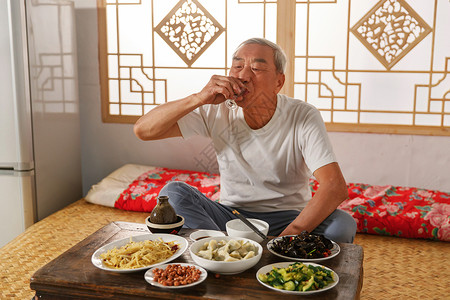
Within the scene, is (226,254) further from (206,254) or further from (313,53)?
(313,53)

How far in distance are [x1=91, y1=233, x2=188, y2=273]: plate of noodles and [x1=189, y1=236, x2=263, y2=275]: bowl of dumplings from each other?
8 cm

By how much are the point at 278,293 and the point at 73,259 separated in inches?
26.7

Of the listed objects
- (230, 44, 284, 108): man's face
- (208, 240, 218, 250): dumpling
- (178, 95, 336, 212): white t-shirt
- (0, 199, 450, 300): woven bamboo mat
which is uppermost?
(230, 44, 284, 108): man's face

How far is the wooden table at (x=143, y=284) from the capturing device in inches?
52.8

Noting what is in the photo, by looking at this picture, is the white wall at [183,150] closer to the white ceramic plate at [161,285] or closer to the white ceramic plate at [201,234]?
the white ceramic plate at [201,234]

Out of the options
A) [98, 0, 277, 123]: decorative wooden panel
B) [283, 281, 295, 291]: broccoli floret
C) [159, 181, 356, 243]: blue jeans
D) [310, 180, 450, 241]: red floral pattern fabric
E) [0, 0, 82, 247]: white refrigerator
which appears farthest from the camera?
[98, 0, 277, 123]: decorative wooden panel

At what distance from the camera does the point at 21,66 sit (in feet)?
10.1

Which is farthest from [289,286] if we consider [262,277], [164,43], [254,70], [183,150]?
[164,43]

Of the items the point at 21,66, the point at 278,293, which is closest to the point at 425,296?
the point at 278,293

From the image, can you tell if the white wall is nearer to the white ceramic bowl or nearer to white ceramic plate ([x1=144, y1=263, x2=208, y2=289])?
the white ceramic bowl

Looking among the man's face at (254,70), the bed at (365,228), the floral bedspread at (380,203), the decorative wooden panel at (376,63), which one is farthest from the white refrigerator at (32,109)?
the decorative wooden panel at (376,63)

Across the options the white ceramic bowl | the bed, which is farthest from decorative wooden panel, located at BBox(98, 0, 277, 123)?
the white ceramic bowl

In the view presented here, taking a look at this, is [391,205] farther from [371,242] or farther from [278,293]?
[278,293]

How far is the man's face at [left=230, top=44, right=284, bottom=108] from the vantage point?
218 cm
